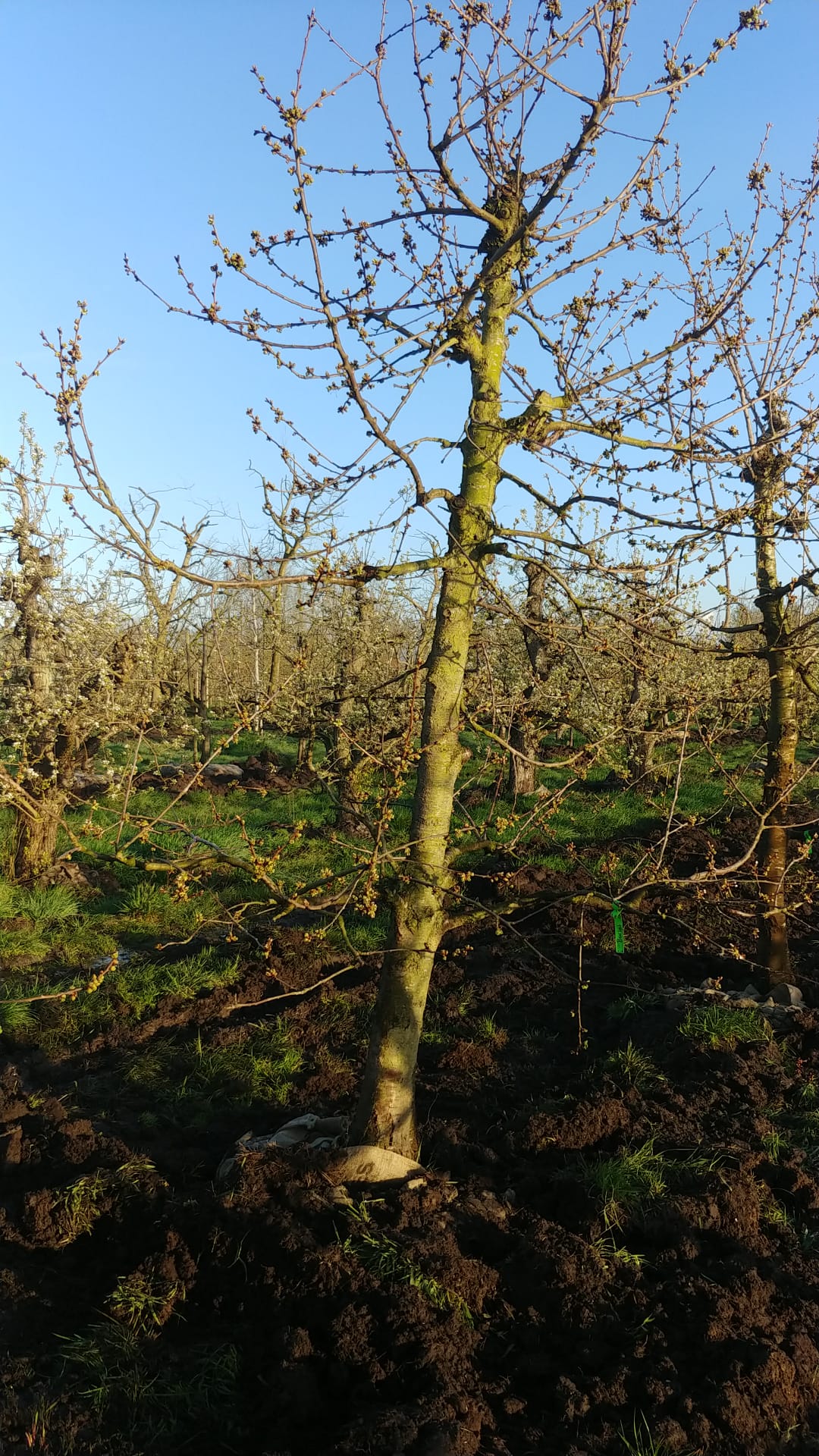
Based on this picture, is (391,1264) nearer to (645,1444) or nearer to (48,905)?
(645,1444)

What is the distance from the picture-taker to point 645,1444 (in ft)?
8.77

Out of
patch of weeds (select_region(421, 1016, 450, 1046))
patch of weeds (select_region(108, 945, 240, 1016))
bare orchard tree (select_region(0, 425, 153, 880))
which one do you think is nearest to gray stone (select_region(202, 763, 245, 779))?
bare orchard tree (select_region(0, 425, 153, 880))

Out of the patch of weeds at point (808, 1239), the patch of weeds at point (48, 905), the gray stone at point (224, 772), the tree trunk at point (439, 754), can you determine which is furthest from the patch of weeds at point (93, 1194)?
the gray stone at point (224, 772)

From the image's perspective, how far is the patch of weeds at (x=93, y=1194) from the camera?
3.88 m

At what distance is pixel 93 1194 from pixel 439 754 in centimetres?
254

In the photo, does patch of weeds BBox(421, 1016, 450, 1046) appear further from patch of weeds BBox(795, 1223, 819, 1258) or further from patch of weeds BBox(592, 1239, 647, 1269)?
patch of weeds BBox(795, 1223, 819, 1258)

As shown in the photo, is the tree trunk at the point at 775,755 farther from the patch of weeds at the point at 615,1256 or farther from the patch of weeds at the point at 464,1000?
the patch of weeds at the point at 615,1256

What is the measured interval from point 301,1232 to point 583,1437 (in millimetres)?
1272

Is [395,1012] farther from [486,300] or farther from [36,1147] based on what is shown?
[486,300]

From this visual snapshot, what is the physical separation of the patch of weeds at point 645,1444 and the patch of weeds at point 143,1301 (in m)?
1.72

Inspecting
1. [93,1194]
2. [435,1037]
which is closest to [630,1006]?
[435,1037]

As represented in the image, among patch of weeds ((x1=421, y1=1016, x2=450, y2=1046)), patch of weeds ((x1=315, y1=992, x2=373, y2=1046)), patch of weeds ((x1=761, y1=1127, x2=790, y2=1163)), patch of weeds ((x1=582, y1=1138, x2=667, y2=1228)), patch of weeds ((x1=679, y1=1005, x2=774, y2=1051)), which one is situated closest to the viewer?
patch of weeds ((x1=582, y1=1138, x2=667, y2=1228))

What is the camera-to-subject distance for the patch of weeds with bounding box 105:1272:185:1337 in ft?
11.0

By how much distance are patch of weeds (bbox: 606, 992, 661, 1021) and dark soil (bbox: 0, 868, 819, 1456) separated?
413 millimetres
